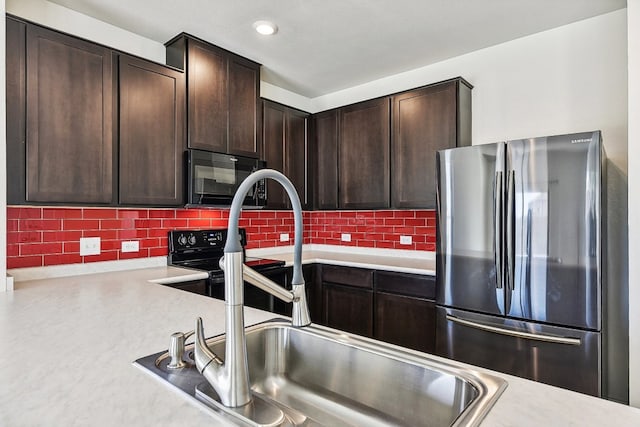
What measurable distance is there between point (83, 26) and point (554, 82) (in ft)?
9.99

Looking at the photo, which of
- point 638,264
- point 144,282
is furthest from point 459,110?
point 144,282

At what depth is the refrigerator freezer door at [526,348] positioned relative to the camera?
178 centimetres

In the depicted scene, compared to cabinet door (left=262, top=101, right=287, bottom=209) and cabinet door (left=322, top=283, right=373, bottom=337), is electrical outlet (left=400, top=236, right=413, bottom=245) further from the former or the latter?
cabinet door (left=262, top=101, right=287, bottom=209)

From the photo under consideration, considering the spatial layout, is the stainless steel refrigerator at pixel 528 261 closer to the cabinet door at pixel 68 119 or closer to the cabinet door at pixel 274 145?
the cabinet door at pixel 274 145

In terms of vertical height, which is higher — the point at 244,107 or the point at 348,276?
the point at 244,107

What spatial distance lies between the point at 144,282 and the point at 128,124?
0.97m

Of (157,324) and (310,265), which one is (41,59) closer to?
(157,324)

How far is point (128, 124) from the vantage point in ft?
7.38

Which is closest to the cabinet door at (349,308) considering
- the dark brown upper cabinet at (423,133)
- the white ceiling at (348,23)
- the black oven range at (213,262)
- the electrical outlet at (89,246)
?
the black oven range at (213,262)

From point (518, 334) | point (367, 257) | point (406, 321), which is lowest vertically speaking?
point (406, 321)

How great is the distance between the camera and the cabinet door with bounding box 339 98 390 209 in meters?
3.02

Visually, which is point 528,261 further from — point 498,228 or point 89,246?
point 89,246

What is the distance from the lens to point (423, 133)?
2797 mm

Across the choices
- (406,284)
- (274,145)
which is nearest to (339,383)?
(406,284)
